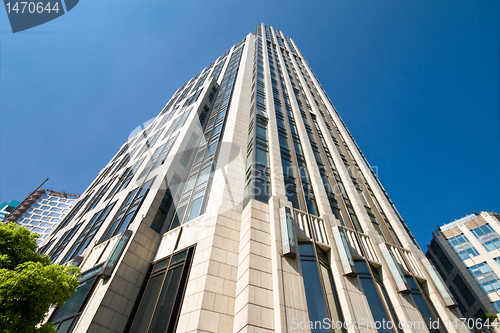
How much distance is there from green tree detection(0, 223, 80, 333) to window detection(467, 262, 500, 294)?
55241mm

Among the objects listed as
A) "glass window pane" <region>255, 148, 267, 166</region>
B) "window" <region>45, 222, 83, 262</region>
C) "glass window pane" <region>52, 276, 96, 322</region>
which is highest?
"glass window pane" <region>255, 148, 267, 166</region>

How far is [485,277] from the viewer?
41.6 meters

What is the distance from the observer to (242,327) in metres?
10.5

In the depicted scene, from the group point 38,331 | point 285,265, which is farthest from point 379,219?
point 38,331

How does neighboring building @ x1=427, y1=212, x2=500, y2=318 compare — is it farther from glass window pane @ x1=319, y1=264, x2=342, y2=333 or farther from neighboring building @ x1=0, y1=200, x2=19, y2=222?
neighboring building @ x1=0, y1=200, x2=19, y2=222

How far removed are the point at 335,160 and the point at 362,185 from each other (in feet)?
12.5

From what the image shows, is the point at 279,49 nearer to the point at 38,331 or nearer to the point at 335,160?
the point at 335,160

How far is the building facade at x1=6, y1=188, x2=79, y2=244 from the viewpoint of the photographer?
118869 millimetres

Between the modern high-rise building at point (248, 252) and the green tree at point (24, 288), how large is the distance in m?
3.03

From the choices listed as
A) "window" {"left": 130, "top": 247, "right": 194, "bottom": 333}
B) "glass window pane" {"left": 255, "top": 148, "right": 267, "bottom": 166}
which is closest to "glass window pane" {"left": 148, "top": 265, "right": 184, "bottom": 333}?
"window" {"left": 130, "top": 247, "right": 194, "bottom": 333}

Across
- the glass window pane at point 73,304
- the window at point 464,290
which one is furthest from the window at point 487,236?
the glass window pane at point 73,304

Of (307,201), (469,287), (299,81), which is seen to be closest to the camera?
(307,201)

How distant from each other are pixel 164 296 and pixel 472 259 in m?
55.1

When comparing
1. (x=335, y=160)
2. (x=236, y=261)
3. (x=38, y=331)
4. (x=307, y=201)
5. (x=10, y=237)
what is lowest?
(x=38, y=331)
